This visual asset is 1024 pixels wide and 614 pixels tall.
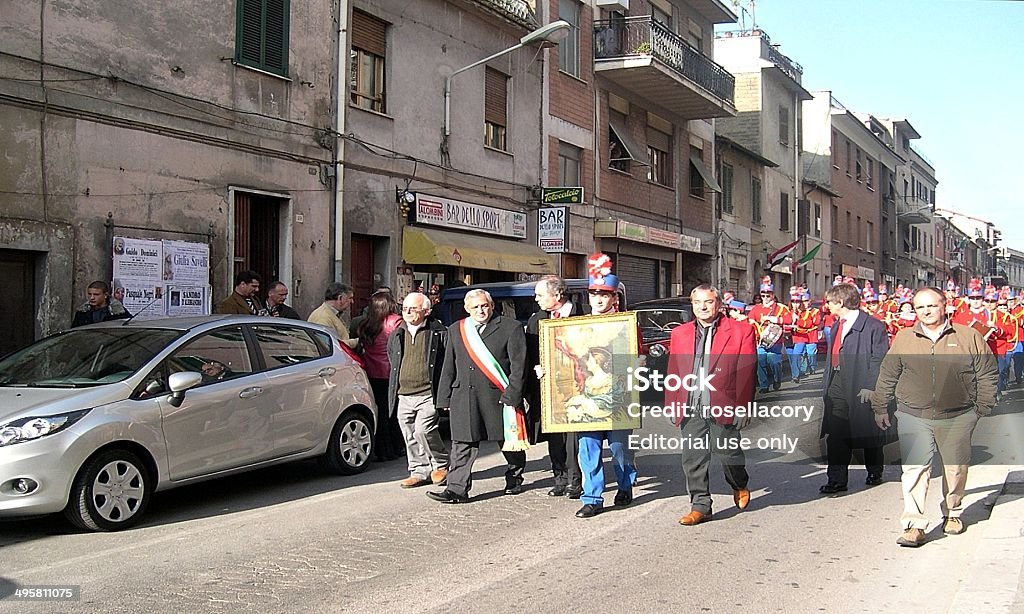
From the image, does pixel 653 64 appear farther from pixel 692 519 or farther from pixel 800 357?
pixel 692 519

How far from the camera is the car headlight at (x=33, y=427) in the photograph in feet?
21.8

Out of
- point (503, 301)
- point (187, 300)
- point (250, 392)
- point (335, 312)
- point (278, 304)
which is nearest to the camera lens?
point (250, 392)

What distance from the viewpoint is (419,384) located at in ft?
28.5

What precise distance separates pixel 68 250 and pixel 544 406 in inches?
275

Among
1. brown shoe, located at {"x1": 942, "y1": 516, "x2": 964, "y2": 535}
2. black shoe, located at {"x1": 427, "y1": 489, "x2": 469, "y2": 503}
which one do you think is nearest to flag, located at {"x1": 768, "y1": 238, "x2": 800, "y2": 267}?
black shoe, located at {"x1": 427, "y1": 489, "x2": 469, "y2": 503}

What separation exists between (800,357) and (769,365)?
1257 millimetres

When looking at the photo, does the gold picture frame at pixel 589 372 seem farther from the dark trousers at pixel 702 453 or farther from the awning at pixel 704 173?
the awning at pixel 704 173

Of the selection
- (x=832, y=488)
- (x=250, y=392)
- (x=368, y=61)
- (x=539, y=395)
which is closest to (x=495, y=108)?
(x=368, y=61)

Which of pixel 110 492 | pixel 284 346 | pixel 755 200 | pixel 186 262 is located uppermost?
pixel 755 200

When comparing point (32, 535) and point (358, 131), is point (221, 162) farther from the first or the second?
point (32, 535)

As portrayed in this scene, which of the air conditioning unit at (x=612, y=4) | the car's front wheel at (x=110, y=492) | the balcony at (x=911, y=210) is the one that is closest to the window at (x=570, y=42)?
the air conditioning unit at (x=612, y=4)

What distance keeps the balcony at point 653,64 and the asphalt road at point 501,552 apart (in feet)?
55.2

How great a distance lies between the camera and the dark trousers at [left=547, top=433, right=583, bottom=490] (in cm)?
808

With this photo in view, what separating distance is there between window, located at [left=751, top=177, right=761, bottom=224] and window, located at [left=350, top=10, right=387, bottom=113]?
20604 mm
